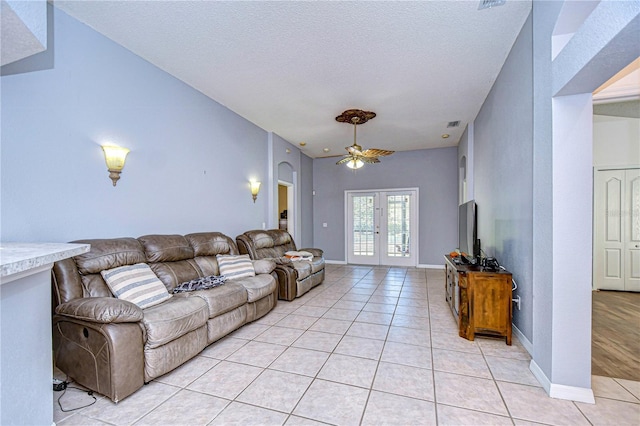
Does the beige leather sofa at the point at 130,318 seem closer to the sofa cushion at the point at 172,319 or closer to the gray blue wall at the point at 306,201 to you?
the sofa cushion at the point at 172,319

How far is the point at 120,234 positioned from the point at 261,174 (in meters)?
2.86

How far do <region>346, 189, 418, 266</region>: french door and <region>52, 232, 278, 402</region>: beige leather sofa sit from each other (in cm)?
472

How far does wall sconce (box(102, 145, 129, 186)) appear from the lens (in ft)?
8.78

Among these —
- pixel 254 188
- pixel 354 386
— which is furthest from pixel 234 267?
pixel 354 386

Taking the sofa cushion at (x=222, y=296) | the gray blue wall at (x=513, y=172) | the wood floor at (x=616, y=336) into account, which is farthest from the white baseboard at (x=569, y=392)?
the sofa cushion at (x=222, y=296)

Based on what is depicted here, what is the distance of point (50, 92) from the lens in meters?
2.29

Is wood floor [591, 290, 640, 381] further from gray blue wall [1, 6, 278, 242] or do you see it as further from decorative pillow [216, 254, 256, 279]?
gray blue wall [1, 6, 278, 242]

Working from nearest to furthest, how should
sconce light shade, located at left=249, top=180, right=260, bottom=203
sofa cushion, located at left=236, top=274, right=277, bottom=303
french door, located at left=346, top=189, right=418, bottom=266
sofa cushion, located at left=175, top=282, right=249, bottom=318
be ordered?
sofa cushion, located at left=175, top=282, right=249, bottom=318 → sofa cushion, located at left=236, top=274, right=277, bottom=303 → sconce light shade, located at left=249, top=180, right=260, bottom=203 → french door, located at left=346, top=189, right=418, bottom=266

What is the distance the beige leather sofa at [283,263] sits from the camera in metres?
4.18

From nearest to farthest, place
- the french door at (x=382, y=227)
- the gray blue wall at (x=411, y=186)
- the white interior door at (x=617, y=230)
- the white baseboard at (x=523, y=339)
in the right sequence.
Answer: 1. the white baseboard at (x=523, y=339)
2. the white interior door at (x=617, y=230)
3. the gray blue wall at (x=411, y=186)
4. the french door at (x=382, y=227)

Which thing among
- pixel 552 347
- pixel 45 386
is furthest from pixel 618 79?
pixel 45 386

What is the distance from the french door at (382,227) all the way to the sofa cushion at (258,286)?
426 centimetres

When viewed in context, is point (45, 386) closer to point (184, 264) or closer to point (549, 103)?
point (184, 264)

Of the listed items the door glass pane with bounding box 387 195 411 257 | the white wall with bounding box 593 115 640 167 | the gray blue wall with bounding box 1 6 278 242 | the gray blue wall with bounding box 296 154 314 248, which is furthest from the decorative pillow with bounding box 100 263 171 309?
the white wall with bounding box 593 115 640 167
